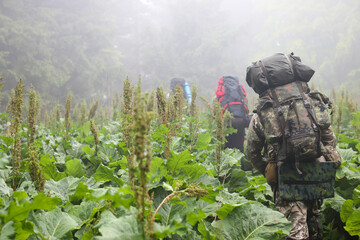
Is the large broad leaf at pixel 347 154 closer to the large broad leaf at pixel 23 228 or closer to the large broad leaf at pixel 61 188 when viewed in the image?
the large broad leaf at pixel 61 188

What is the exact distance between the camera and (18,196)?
1.32 meters

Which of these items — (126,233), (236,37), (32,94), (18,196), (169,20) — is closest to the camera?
(126,233)

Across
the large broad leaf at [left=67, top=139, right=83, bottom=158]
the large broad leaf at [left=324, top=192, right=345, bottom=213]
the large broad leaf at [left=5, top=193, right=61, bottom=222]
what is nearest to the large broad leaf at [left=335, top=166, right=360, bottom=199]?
the large broad leaf at [left=324, top=192, right=345, bottom=213]

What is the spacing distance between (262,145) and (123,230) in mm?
1955

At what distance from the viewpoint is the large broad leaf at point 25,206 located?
1.12 metres

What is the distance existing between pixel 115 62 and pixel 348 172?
110ft

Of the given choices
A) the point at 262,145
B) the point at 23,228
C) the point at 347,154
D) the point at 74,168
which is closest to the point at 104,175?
the point at 74,168

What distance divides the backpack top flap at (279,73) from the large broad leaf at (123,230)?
1.83m

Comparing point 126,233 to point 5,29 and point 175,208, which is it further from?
point 5,29

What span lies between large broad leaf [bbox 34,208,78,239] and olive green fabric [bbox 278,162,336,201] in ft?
5.60

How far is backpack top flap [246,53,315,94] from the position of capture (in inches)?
96.3

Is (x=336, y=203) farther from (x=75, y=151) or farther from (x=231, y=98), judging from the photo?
(x=75, y=151)

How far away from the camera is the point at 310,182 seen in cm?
231

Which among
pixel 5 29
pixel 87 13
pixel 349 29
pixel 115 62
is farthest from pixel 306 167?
pixel 87 13
